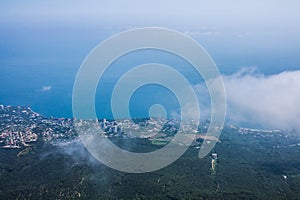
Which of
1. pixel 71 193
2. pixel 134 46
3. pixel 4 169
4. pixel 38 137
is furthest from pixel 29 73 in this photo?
pixel 134 46

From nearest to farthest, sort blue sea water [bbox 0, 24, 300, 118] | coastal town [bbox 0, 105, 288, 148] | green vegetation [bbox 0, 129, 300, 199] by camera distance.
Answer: green vegetation [bbox 0, 129, 300, 199] < coastal town [bbox 0, 105, 288, 148] < blue sea water [bbox 0, 24, 300, 118]

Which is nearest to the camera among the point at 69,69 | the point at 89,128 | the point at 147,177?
the point at 147,177

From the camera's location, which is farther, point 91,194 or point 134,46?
point 91,194

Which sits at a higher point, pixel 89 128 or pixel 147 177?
pixel 89 128

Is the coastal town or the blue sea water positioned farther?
the blue sea water

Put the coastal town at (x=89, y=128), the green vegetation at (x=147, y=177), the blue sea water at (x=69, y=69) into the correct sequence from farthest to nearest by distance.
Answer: the blue sea water at (x=69, y=69) → the coastal town at (x=89, y=128) → the green vegetation at (x=147, y=177)

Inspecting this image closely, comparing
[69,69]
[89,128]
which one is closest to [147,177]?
[89,128]

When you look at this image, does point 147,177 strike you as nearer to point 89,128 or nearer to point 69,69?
point 89,128

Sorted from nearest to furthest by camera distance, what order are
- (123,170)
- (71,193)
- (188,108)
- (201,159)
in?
(71,193)
(123,170)
(201,159)
(188,108)

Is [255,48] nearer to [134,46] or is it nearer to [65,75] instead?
[65,75]

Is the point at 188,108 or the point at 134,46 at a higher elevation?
the point at 188,108

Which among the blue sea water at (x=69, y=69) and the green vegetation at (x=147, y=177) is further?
the blue sea water at (x=69, y=69)
